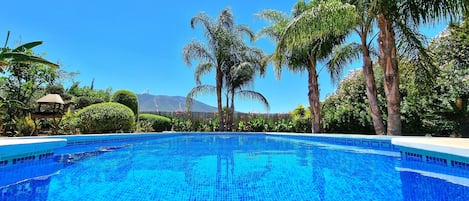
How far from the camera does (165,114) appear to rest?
18391 mm

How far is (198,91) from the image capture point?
1617cm

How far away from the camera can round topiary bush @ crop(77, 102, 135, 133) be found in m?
10.9

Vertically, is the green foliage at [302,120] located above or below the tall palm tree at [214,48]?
below

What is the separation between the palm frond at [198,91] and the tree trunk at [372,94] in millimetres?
8734

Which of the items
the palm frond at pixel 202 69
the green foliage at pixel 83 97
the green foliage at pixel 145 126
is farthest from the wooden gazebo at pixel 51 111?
the palm frond at pixel 202 69

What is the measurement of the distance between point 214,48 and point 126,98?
5.39 meters

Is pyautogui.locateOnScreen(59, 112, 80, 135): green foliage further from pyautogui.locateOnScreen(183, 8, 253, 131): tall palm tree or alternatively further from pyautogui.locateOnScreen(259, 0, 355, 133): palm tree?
pyautogui.locateOnScreen(259, 0, 355, 133): palm tree

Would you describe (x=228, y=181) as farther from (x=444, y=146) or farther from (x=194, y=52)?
(x=194, y=52)

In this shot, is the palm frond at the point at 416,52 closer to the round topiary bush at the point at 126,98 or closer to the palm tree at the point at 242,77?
the palm tree at the point at 242,77

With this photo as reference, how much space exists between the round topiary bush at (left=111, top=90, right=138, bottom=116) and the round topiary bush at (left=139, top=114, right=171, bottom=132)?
877 mm

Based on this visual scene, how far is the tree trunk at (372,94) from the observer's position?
8930 mm

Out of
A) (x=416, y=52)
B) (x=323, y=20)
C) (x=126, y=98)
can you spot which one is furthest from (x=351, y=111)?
(x=126, y=98)

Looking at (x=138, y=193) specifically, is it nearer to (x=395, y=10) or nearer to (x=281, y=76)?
(x=395, y=10)

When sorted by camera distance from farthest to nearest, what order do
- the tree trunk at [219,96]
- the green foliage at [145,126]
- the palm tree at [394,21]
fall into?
the tree trunk at [219,96] → the green foliage at [145,126] → the palm tree at [394,21]
